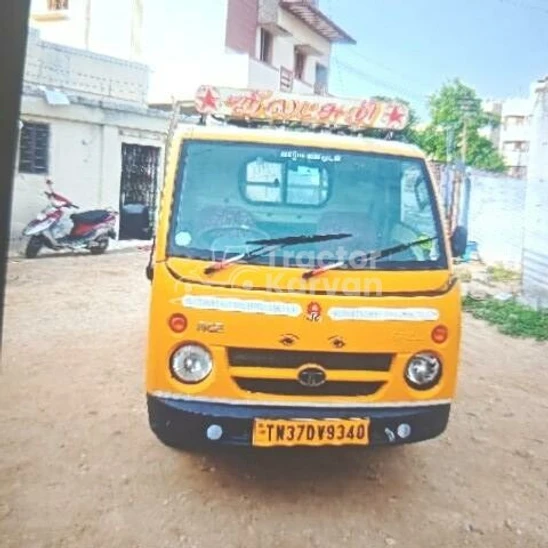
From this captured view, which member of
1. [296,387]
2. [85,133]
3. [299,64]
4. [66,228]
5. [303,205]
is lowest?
[296,387]

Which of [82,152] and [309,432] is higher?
[82,152]

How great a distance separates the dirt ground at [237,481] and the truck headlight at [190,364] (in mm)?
732

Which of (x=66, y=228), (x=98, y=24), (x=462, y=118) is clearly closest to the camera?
(x=66, y=228)

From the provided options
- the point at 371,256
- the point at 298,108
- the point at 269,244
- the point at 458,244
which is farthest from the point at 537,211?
the point at 269,244

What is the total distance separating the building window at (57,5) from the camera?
18.9 m

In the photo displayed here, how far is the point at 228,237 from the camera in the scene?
321 centimetres

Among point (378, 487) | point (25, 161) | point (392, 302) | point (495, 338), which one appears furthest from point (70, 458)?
point (25, 161)

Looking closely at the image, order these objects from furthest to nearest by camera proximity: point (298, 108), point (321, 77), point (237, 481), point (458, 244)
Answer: point (321, 77)
point (298, 108)
point (458, 244)
point (237, 481)

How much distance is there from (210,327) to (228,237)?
0.55m

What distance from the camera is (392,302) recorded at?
300 centimetres

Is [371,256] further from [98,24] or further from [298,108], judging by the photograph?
[98,24]

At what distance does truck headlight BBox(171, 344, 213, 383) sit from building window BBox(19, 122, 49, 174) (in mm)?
9740

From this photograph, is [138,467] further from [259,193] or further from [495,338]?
[495,338]

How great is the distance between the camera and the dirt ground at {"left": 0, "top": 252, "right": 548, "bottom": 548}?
2.93 meters
